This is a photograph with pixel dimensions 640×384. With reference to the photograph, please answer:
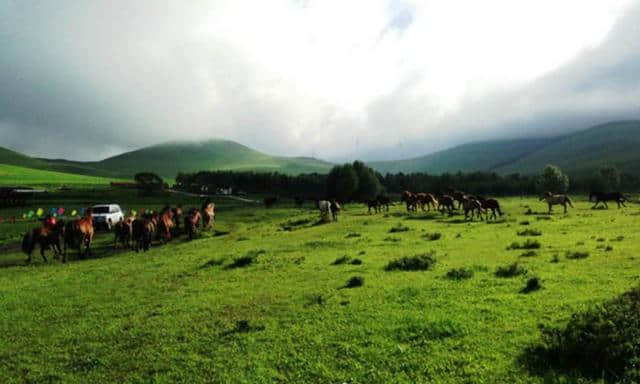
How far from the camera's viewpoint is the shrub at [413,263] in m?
17.1

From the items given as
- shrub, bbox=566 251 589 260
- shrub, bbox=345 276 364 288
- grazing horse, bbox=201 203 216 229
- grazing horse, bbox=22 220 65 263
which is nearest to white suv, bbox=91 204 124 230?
grazing horse, bbox=201 203 216 229

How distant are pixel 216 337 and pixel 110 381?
2631 millimetres

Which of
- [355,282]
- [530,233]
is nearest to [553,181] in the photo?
[530,233]

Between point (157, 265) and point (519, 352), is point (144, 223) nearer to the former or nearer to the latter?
point (157, 265)

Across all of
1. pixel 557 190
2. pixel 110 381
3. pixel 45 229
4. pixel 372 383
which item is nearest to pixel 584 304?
pixel 372 383

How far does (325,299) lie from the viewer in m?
13.0

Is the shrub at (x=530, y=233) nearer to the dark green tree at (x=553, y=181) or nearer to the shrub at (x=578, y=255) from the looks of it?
the shrub at (x=578, y=255)

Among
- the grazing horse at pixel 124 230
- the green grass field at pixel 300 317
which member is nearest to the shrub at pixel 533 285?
the green grass field at pixel 300 317

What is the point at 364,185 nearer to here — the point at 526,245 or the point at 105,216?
the point at 105,216

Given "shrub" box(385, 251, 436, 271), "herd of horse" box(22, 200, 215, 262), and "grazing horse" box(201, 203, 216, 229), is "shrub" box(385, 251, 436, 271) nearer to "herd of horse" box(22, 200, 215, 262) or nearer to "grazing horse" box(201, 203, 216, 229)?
"herd of horse" box(22, 200, 215, 262)

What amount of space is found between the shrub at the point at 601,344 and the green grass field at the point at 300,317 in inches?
17.5

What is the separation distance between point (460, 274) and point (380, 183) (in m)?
122

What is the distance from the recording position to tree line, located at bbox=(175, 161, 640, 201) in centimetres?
10469

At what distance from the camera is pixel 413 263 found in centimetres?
1731
